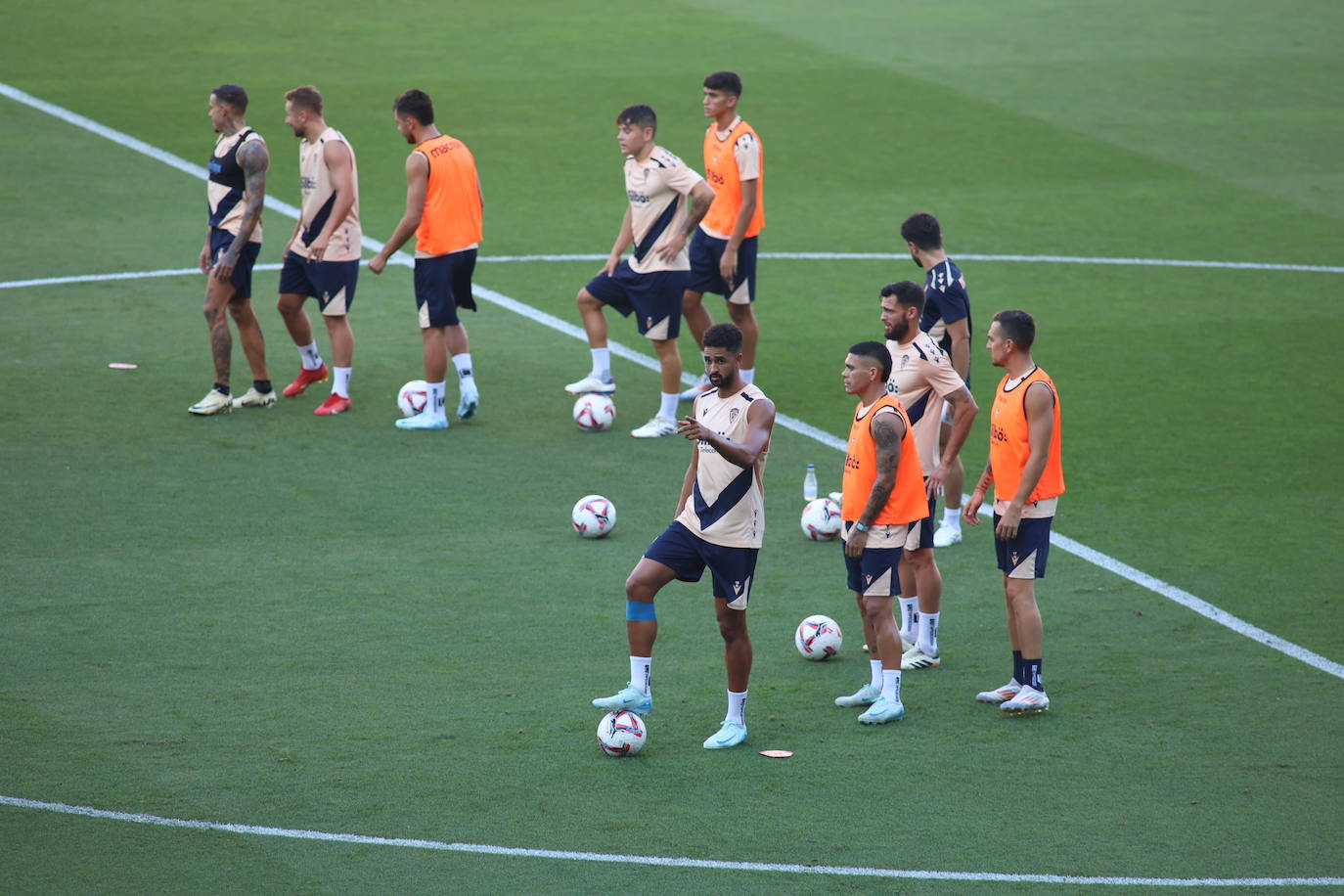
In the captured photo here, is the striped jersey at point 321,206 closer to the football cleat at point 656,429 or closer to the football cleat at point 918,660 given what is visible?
the football cleat at point 656,429

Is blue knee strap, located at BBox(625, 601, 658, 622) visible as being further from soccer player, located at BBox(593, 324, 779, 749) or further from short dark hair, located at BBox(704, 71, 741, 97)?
short dark hair, located at BBox(704, 71, 741, 97)

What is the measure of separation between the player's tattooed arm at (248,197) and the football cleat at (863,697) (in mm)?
6778

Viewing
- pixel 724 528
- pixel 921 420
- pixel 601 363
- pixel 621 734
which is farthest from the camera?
pixel 601 363

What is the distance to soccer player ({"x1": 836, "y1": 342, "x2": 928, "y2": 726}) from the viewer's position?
8.25m

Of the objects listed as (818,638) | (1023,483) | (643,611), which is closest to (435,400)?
(818,638)

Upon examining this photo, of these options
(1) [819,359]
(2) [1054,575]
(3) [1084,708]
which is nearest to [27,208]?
(1) [819,359]

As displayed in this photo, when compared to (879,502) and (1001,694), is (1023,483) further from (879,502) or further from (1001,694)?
(1001,694)

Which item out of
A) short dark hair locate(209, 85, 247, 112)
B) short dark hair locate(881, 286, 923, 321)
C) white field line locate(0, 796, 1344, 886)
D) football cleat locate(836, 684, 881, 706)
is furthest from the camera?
short dark hair locate(209, 85, 247, 112)

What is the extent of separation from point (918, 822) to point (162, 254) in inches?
537

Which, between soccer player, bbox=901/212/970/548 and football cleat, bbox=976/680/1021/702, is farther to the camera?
soccer player, bbox=901/212/970/548

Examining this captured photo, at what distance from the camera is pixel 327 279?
529 inches

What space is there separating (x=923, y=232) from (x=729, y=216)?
3.89 metres

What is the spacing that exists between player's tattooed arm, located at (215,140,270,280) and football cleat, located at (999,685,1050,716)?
291 inches

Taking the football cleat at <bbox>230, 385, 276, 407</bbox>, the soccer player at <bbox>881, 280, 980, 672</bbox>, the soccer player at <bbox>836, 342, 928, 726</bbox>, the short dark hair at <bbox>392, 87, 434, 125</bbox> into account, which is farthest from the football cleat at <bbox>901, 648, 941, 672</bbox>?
the football cleat at <bbox>230, 385, 276, 407</bbox>
